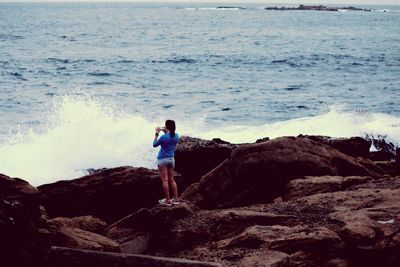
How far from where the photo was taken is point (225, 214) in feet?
22.9

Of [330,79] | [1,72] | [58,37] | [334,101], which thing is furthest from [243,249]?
[58,37]

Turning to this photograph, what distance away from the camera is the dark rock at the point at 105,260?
472 cm

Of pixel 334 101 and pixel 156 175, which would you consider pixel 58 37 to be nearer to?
pixel 334 101

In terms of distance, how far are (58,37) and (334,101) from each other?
118 feet

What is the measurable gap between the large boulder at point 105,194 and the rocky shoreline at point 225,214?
2 centimetres

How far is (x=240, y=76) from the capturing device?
30703 mm

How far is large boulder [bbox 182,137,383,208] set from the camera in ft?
28.0

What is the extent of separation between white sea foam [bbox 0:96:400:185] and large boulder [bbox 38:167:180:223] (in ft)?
16.3

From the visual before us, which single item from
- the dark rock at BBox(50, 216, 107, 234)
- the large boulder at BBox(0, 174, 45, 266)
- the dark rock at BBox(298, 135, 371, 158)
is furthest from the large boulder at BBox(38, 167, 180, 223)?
the dark rock at BBox(298, 135, 371, 158)

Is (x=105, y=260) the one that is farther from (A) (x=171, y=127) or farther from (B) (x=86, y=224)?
(A) (x=171, y=127)

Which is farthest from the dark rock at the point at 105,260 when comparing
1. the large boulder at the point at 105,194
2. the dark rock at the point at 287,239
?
the large boulder at the point at 105,194

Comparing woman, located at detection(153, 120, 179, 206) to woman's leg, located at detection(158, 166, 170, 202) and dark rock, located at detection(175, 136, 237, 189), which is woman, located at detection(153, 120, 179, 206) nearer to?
woman's leg, located at detection(158, 166, 170, 202)

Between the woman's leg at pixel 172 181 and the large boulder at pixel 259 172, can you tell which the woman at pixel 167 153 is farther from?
the large boulder at pixel 259 172

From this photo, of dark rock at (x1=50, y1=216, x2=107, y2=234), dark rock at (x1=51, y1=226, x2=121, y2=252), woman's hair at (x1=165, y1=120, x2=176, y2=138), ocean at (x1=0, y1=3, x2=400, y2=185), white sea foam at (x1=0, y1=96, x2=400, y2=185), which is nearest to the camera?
dark rock at (x1=51, y1=226, x2=121, y2=252)
